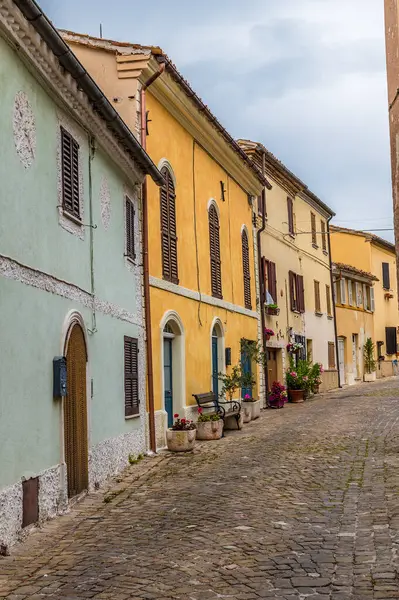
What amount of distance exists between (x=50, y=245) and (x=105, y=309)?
238 centimetres

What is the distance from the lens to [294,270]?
1048 inches

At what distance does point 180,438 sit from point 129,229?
11.4 ft

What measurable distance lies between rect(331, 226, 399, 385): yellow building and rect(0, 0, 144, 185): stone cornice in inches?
936

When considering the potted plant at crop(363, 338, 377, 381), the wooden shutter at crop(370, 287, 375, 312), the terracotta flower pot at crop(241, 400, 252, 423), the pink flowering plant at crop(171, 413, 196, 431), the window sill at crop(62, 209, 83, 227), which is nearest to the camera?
the window sill at crop(62, 209, 83, 227)

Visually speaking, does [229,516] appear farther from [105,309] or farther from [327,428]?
[327,428]

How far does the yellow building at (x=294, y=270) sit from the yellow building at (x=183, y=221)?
353 cm

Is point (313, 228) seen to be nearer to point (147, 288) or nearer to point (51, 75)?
point (147, 288)

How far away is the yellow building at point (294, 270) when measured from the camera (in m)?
23.3

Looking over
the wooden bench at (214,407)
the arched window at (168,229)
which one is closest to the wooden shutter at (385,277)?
the wooden bench at (214,407)

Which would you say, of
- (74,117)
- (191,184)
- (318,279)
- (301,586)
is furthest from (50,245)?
(318,279)

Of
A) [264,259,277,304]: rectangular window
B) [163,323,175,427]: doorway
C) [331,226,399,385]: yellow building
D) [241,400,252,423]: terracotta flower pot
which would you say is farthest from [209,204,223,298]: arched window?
[331,226,399,385]: yellow building

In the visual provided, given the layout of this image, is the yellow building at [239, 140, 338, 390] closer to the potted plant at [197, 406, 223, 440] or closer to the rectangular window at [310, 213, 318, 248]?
the rectangular window at [310, 213, 318, 248]

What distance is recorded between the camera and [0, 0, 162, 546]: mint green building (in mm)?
7039

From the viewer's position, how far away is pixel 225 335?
17656 millimetres
